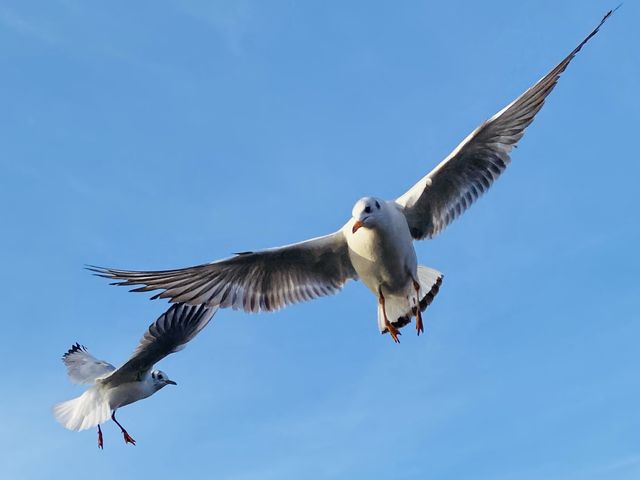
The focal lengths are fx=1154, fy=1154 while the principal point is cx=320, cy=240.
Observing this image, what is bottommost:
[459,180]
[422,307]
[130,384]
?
[422,307]

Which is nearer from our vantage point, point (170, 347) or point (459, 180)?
point (459, 180)

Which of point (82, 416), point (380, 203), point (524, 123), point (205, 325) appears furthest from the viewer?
point (82, 416)

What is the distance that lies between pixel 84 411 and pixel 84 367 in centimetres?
105

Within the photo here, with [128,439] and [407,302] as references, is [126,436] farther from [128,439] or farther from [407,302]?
[407,302]

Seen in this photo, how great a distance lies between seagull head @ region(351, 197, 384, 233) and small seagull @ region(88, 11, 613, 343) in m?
0.20

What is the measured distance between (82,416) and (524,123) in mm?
9615

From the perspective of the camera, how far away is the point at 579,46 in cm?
1414

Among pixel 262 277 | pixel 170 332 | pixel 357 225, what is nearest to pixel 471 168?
pixel 357 225

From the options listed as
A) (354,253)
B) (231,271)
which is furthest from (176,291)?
(354,253)

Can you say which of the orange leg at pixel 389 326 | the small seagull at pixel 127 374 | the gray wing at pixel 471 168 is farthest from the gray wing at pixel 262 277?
the small seagull at pixel 127 374

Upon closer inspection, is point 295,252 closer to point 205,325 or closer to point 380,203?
point 380,203

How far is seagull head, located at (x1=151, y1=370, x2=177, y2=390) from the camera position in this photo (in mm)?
20641

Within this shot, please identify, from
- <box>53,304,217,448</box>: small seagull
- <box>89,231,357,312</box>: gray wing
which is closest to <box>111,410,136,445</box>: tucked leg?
<box>53,304,217,448</box>: small seagull

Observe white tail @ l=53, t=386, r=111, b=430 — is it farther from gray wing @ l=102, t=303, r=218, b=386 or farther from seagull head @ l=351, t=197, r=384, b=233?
seagull head @ l=351, t=197, r=384, b=233
